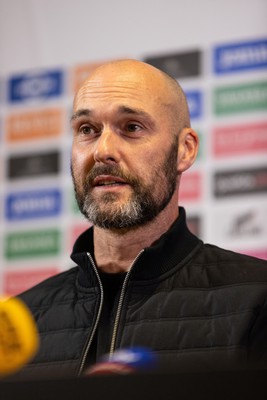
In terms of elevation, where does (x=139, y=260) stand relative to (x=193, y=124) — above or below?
below

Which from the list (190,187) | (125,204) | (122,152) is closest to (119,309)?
(125,204)

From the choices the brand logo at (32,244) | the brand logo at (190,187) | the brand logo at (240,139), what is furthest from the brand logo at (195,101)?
the brand logo at (32,244)

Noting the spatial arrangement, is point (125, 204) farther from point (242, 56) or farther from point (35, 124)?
point (35, 124)

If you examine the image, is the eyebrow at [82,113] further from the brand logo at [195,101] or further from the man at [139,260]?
the brand logo at [195,101]

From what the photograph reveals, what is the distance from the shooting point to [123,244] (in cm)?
190

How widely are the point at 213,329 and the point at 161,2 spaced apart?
6.86 feet

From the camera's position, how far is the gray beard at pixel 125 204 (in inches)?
72.2

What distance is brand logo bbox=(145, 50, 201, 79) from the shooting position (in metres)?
3.41

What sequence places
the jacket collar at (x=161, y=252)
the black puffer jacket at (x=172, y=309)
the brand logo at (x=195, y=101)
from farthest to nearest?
the brand logo at (x=195, y=101) < the jacket collar at (x=161, y=252) < the black puffer jacket at (x=172, y=309)

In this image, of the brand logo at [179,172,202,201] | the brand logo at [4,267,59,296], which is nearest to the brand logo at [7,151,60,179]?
the brand logo at [4,267,59,296]

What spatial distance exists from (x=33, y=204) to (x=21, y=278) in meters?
0.31

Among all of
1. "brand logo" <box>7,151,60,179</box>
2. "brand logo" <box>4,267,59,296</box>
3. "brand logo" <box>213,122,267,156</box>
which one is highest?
"brand logo" <box>213,122,267,156</box>

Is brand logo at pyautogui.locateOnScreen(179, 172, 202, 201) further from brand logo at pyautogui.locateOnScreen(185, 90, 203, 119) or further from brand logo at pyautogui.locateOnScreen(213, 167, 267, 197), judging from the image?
brand logo at pyautogui.locateOnScreen(185, 90, 203, 119)

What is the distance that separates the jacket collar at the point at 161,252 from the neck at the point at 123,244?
38mm
